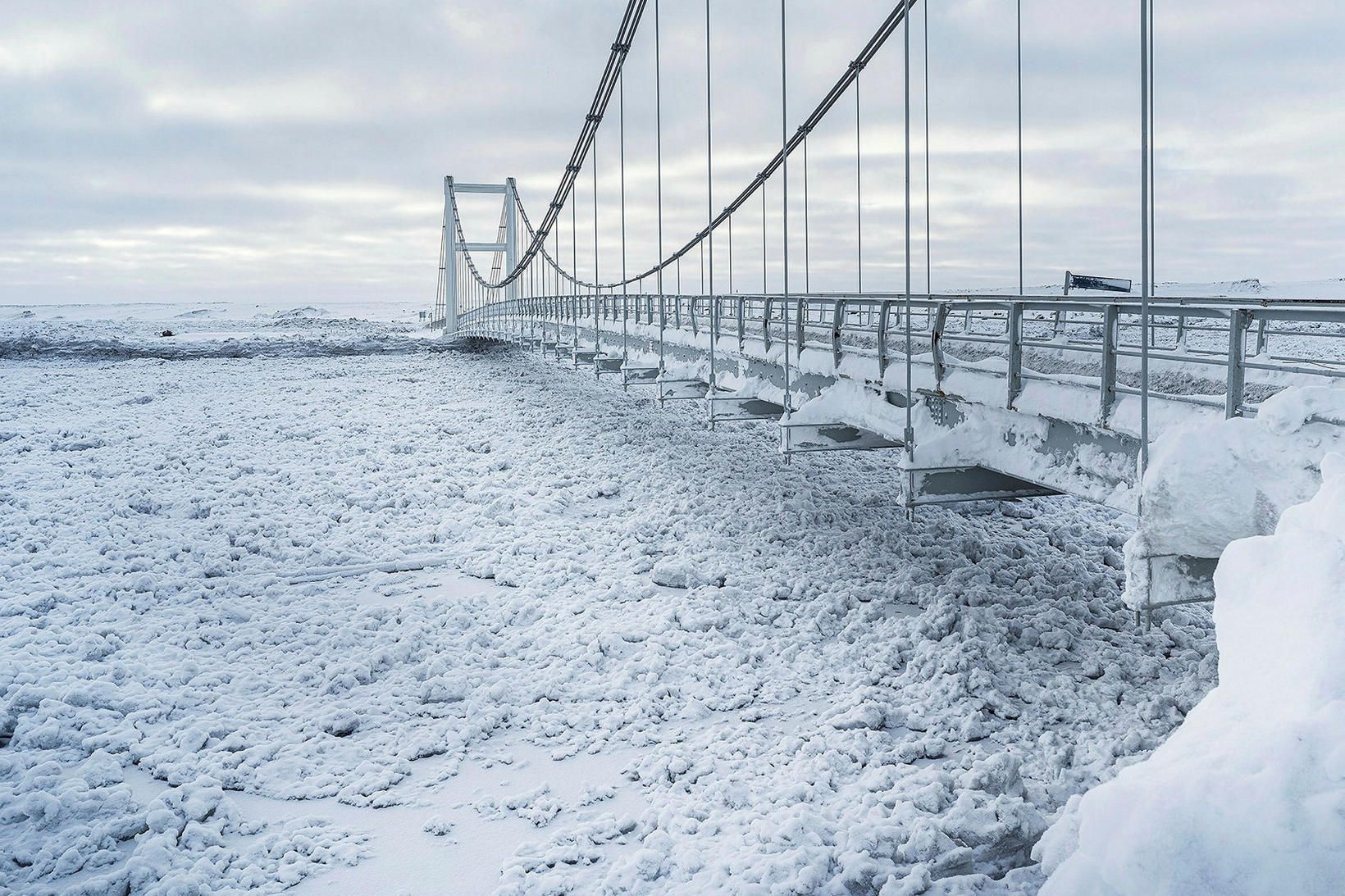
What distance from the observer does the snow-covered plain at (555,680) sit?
4.08 metres

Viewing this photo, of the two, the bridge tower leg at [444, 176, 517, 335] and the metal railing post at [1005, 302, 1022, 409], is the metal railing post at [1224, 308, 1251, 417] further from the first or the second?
the bridge tower leg at [444, 176, 517, 335]

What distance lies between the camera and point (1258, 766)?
257 centimetres

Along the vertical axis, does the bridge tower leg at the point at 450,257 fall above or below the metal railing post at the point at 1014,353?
above

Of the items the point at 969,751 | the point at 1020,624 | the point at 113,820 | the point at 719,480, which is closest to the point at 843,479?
the point at 719,480

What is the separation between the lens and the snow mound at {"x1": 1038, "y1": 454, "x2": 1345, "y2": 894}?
244 centimetres

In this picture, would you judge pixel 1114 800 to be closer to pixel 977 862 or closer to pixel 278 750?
pixel 977 862

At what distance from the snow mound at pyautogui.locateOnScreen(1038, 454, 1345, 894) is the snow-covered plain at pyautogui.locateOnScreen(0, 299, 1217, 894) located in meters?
1.10

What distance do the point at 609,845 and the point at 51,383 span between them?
23105mm

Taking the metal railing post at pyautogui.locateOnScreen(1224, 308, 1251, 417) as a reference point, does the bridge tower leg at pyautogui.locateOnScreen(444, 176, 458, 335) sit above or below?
above

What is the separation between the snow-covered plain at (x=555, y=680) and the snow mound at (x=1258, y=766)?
1.10 m

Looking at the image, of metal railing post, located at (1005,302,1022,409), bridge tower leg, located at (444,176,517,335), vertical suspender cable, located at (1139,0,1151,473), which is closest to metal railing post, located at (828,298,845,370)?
metal railing post, located at (1005,302,1022,409)

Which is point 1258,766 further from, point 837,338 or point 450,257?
point 450,257

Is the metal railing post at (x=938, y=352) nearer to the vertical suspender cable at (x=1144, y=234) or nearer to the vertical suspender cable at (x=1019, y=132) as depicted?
the vertical suspender cable at (x=1144, y=234)

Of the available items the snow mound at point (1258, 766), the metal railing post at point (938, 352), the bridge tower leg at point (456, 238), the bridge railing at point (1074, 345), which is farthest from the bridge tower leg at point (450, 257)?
the snow mound at point (1258, 766)
